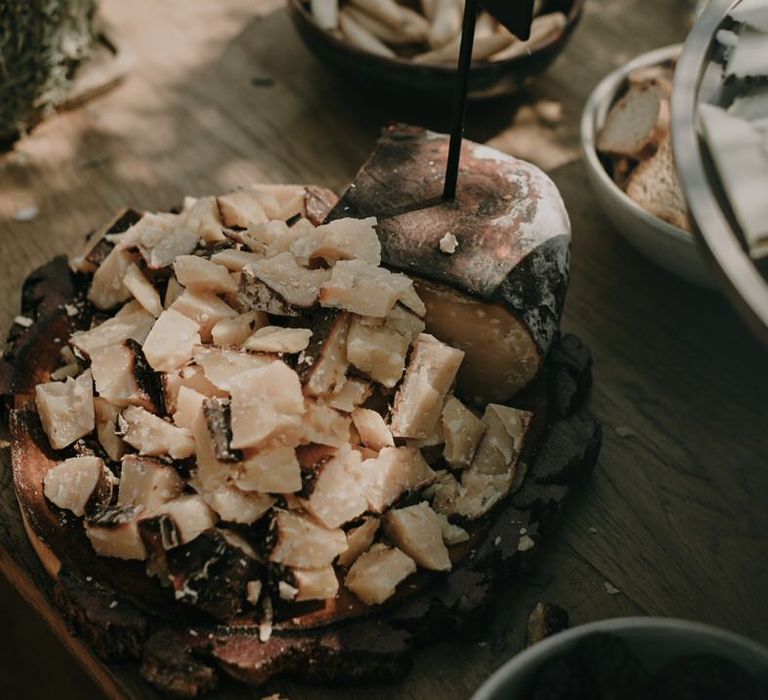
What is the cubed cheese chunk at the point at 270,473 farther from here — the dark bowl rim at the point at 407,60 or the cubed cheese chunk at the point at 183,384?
the dark bowl rim at the point at 407,60

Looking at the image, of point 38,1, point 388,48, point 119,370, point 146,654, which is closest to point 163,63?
point 38,1

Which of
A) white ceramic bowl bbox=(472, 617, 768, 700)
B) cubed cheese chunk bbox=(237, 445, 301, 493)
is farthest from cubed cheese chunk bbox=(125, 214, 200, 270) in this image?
white ceramic bowl bbox=(472, 617, 768, 700)

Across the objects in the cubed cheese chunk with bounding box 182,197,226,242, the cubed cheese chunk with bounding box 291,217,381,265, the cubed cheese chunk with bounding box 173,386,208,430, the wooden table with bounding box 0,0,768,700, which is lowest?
the wooden table with bounding box 0,0,768,700

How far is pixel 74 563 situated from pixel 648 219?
91cm

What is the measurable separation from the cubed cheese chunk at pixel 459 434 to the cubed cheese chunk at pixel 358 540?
13 centimetres

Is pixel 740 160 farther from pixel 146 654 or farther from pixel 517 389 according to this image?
pixel 146 654

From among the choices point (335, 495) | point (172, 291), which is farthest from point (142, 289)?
point (335, 495)

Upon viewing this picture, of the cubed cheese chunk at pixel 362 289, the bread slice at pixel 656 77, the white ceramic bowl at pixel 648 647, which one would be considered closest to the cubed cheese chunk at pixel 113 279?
the cubed cheese chunk at pixel 362 289

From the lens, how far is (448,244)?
1.09 metres

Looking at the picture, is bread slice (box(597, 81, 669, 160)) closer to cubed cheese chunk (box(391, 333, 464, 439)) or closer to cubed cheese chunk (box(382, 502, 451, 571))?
cubed cheese chunk (box(391, 333, 464, 439))

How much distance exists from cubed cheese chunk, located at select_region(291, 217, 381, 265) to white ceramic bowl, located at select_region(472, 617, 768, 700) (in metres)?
0.49

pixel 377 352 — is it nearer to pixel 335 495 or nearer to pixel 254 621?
pixel 335 495

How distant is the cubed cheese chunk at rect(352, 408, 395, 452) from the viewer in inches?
39.9

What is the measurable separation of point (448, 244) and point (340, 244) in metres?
0.14
